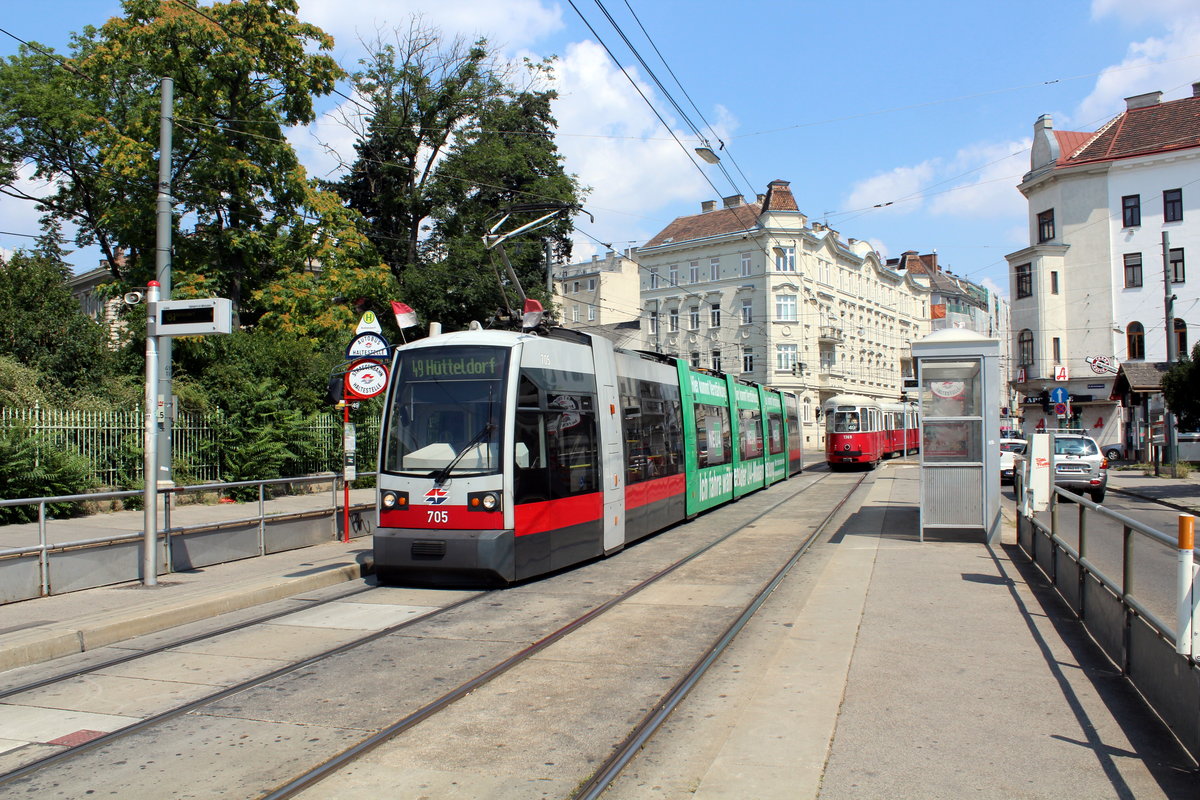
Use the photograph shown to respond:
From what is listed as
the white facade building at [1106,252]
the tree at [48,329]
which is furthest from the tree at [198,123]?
the white facade building at [1106,252]

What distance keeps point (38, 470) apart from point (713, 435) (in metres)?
12.3

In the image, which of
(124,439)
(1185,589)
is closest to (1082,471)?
(1185,589)

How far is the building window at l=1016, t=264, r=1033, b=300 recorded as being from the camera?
2122 inches

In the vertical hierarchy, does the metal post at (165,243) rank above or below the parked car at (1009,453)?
above

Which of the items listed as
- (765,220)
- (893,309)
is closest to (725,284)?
(765,220)

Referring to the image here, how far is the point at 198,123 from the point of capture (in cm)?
2652

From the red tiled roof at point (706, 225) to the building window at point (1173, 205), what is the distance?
80.2 feet

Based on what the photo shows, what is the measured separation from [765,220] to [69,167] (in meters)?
43.3

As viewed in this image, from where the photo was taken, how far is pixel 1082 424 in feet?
172

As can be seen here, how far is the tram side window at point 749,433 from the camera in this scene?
22438 millimetres

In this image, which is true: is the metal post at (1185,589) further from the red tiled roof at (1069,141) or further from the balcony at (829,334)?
the balcony at (829,334)

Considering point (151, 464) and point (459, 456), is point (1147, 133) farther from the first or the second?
point (151, 464)

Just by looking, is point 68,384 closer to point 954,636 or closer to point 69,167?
point 69,167

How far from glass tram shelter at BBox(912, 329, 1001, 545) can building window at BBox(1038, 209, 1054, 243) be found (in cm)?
4424
